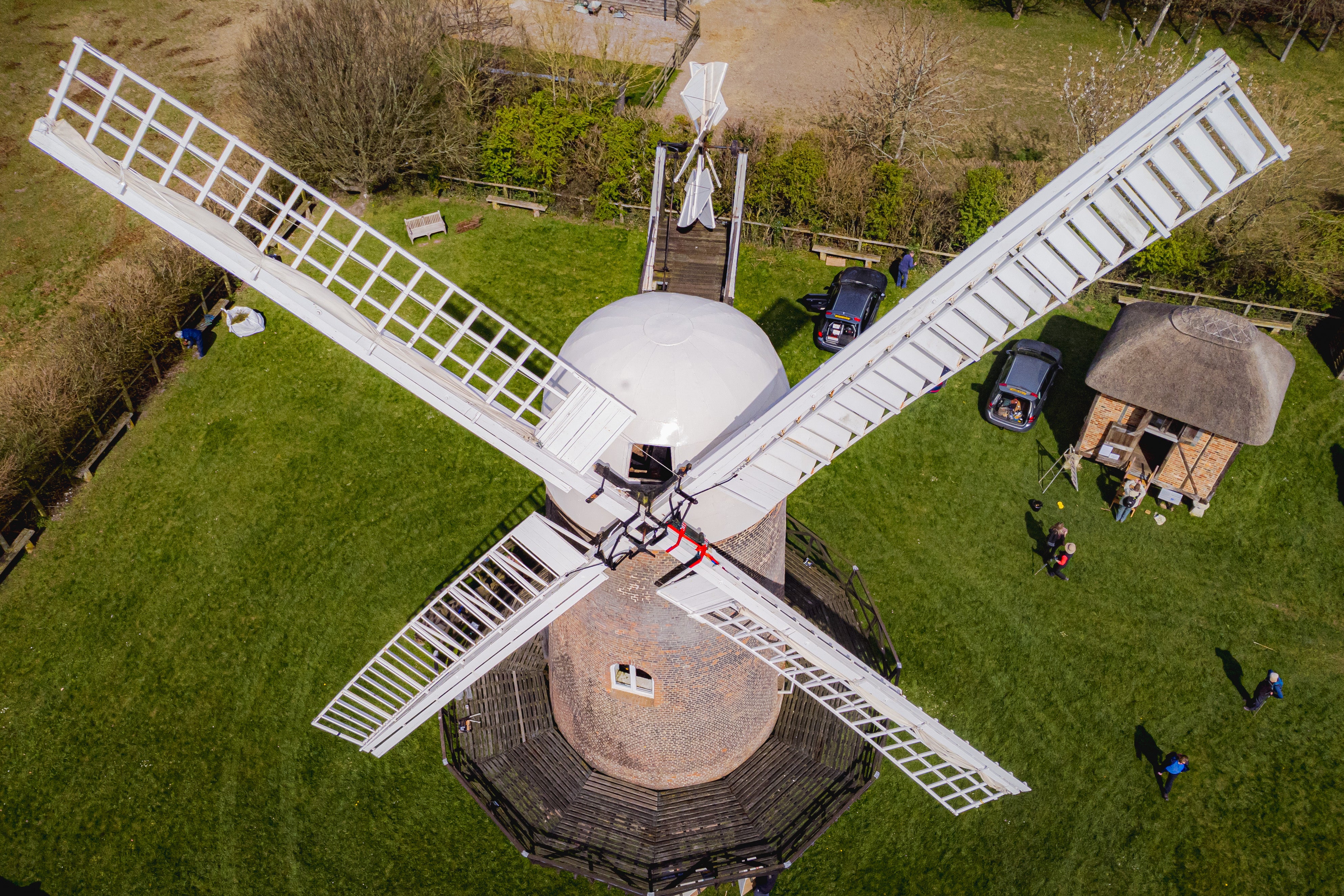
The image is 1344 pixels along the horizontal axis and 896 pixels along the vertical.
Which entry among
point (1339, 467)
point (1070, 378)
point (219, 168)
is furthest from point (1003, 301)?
point (1339, 467)

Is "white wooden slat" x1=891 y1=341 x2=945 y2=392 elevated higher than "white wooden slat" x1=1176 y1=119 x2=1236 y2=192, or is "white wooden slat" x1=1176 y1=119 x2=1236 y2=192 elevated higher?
"white wooden slat" x1=1176 y1=119 x2=1236 y2=192

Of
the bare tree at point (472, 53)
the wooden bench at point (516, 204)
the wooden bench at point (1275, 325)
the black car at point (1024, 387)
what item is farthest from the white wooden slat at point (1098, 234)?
the bare tree at point (472, 53)

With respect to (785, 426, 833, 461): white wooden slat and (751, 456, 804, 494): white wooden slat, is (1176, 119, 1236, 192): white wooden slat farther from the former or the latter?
(751, 456, 804, 494): white wooden slat

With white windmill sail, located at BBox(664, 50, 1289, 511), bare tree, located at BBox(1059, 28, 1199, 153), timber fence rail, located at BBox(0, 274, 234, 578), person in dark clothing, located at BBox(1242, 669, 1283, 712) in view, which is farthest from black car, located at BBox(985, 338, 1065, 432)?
timber fence rail, located at BBox(0, 274, 234, 578)

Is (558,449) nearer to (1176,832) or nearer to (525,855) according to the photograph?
(525,855)

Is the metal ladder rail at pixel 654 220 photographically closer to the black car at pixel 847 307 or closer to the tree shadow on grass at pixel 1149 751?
the black car at pixel 847 307

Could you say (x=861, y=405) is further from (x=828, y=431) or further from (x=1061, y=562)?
(x=1061, y=562)
